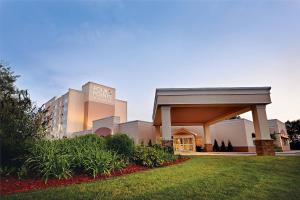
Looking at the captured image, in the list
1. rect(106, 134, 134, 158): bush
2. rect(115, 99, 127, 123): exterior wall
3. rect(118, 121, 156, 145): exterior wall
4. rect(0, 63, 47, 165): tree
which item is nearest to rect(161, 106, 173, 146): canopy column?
rect(106, 134, 134, 158): bush

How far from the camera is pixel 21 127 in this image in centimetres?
663

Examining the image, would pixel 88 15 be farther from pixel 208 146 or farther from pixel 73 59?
pixel 208 146

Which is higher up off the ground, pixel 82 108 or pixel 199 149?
pixel 82 108

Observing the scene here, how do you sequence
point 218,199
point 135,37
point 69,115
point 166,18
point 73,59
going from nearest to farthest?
point 218,199 → point 166,18 → point 135,37 → point 73,59 → point 69,115

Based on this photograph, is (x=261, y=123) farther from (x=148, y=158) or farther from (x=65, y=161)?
(x=65, y=161)

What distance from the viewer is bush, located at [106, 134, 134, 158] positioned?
781cm

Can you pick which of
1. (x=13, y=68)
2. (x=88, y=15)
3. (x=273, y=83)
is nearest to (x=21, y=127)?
(x=88, y=15)

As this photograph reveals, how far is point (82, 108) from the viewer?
1614 inches

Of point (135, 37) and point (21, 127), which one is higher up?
point (135, 37)

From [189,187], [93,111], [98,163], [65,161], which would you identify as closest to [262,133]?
[189,187]

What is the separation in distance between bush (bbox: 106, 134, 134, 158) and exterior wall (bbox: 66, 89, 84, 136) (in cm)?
3429

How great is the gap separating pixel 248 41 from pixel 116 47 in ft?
26.7

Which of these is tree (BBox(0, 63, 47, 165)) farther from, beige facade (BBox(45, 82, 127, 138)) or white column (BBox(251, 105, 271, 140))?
beige facade (BBox(45, 82, 127, 138))

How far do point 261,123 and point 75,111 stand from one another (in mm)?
37208
